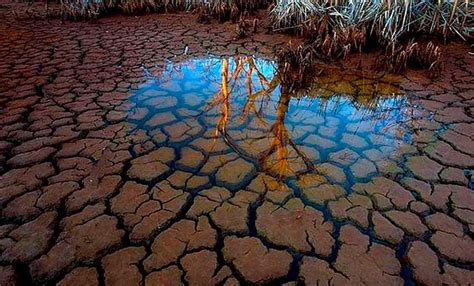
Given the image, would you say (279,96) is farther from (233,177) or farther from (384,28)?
(384,28)

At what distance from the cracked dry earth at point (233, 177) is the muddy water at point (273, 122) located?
0.05 ft

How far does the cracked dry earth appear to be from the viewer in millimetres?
1721

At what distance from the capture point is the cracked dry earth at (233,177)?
1.72 meters

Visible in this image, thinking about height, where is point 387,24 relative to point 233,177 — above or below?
above

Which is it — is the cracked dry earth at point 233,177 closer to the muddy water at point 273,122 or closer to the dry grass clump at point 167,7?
the muddy water at point 273,122

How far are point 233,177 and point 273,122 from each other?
2.94 feet

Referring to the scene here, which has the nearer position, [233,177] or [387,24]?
[233,177]

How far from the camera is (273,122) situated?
120 inches

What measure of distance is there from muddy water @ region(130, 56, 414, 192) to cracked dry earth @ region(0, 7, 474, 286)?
2 centimetres

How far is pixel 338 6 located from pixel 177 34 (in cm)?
265

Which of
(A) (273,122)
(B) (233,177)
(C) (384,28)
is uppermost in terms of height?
(C) (384,28)

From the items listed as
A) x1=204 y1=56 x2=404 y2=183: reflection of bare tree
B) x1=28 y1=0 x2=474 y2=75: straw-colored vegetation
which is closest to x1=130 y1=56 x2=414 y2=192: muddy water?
x1=204 y1=56 x2=404 y2=183: reflection of bare tree

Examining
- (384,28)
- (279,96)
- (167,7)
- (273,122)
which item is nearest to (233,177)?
(273,122)

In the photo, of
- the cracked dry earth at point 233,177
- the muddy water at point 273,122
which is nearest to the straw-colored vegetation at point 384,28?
the cracked dry earth at point 233,177
